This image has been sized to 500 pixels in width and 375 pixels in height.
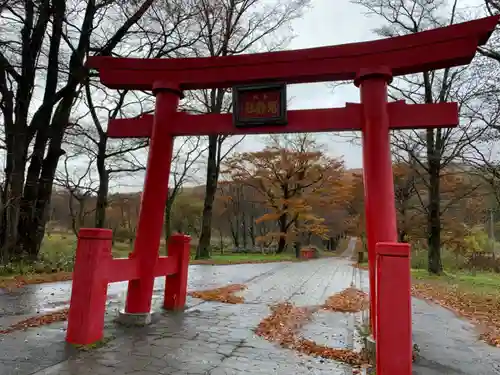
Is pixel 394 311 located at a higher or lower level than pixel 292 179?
lower

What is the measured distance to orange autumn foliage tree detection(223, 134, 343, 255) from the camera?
24.5 metres

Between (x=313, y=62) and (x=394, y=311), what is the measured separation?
11.1 feet

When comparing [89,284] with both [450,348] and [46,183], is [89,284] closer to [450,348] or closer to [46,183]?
[450,348]

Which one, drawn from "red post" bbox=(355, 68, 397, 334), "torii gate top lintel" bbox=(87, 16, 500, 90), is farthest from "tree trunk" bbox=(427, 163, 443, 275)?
"red post" bbox=(355, 68, 397, 334)

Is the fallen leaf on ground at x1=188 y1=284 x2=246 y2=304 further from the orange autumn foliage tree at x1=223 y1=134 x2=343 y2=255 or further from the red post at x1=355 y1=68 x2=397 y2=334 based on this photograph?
the orange autumn foliage tree at x1=223 y1=134 x2=343 y2=255

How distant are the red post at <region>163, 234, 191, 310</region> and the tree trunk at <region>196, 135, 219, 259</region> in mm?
12086

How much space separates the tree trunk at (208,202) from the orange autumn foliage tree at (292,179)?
6573 millimetres

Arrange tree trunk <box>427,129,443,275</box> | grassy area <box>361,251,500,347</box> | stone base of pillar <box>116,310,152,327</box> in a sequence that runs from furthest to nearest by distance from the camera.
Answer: tree trunk <box>427,129,443,275</box>
grassy area <box>361,251,500,347</box>
stone base of pillar <box>116,310,152,327</box>

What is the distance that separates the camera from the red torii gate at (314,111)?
4.61 meters

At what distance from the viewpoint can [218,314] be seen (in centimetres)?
610

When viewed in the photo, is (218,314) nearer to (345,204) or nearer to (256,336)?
(256,336)

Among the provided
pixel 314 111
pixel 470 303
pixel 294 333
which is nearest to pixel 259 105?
pixel 314 111

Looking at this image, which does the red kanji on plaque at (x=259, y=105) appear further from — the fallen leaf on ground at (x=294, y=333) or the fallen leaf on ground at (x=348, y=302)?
the fallen leaf on ground at (x=348, y=302)

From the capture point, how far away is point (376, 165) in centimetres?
464
